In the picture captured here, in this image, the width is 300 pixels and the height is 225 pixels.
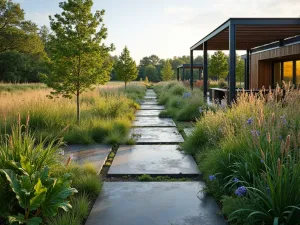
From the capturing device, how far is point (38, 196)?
8.20 ft

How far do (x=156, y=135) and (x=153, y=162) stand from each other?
2411 mm

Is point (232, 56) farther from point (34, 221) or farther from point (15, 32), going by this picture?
point (15, 32)

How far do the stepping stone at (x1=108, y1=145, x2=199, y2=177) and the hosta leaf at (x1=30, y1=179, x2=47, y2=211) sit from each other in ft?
5.83

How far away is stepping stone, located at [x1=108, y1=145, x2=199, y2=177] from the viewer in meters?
4.30

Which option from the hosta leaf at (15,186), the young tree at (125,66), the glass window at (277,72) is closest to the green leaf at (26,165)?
the hosta leaf at (15,186)

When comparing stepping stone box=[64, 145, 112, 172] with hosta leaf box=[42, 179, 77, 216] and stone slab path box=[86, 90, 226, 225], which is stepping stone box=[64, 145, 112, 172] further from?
hosta leaf box=[42, 179, 77, 216]

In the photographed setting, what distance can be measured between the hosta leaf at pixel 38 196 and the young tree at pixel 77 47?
5.12 metres

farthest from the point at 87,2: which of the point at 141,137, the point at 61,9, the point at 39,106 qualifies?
the point at 141,137

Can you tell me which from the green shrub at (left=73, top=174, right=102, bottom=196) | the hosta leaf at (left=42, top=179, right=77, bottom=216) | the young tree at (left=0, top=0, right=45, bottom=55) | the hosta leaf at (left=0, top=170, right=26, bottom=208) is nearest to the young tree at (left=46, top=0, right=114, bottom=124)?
the green shrub at (left=73, top=174, right=102, bottom=196)

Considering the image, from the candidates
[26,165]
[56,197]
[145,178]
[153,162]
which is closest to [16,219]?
[56,197]

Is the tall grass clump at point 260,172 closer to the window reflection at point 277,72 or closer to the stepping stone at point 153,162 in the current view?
the stepping stone at point 153,162

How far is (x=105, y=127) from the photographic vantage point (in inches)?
271

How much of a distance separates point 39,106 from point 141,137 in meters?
2.41

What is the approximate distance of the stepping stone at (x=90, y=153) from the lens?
→ 484 centimetres
